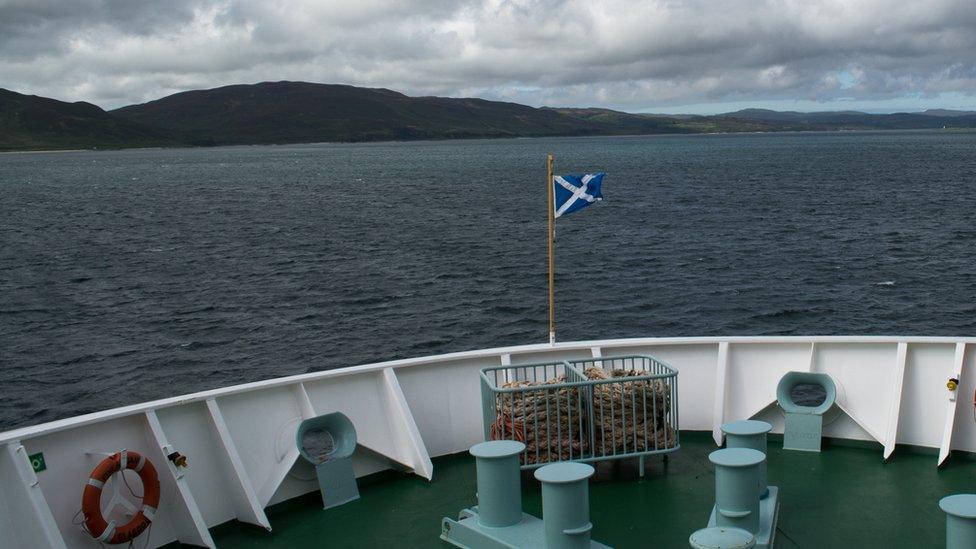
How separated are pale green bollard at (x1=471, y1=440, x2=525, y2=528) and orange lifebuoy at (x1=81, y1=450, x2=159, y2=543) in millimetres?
2543

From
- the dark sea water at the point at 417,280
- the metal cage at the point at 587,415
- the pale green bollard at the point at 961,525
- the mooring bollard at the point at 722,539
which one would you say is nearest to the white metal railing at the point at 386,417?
the metal cage at the point at 587,415

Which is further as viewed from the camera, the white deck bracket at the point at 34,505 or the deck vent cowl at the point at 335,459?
the deck vent cowl at the point at 335,459

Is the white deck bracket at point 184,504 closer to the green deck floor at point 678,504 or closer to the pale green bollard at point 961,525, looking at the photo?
the green deck floor at point 678,504

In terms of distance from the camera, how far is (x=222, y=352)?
1163 inches

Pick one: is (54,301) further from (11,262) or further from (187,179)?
(187,179)

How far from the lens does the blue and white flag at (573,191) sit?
393 inches

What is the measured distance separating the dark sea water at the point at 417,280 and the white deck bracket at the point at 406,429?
1788cm

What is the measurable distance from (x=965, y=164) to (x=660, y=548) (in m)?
135

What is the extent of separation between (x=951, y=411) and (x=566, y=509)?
14.7 ft

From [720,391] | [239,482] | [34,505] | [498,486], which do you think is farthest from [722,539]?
[34,505]

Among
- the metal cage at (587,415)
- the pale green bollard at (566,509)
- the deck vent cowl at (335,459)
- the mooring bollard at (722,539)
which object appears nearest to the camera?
the mooring bollard at (722,539)

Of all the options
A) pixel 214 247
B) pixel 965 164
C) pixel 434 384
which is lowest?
pixel 965 164

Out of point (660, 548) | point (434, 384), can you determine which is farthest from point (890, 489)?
point (434, 384)

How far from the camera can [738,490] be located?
22.2 ft
